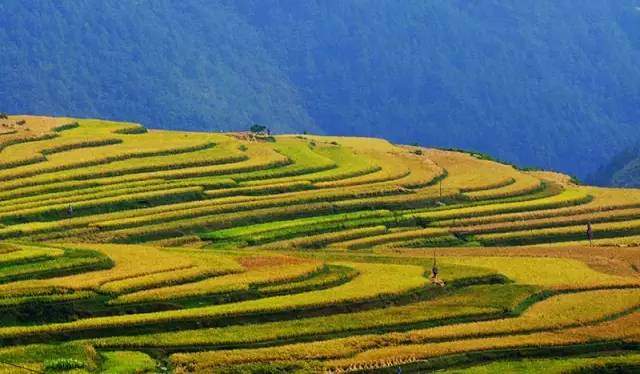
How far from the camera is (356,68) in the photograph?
166 m

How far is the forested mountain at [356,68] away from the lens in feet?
477

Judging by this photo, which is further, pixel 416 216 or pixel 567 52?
pixel 567 52

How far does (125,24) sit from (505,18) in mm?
45362

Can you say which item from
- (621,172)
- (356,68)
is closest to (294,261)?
(621,172)

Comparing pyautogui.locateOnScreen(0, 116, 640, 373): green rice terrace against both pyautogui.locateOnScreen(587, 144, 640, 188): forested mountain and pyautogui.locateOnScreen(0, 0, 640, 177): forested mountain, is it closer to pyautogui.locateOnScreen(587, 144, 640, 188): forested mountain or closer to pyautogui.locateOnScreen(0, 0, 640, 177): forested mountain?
pyautogui.locateOnScreen(587, 144, 640, 188): forested mountain

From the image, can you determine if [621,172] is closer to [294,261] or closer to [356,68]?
[356,68]

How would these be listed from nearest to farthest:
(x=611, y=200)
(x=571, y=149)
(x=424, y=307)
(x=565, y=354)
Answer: (x=565, y=354) < (x=424, y=307) < (x=611, y=200) < (x=571, y=149)

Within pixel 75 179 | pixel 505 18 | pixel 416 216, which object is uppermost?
pixel 505 18

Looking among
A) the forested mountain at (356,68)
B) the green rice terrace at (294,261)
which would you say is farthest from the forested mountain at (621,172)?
the green rice terrace at (294,261)

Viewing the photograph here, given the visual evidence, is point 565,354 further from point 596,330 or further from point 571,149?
point 571,149

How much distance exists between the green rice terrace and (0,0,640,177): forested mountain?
161 ft

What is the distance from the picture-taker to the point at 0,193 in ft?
242

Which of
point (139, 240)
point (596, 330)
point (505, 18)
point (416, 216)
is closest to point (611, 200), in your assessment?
point (416, 216)

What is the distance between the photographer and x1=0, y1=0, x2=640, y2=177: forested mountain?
145 meters
